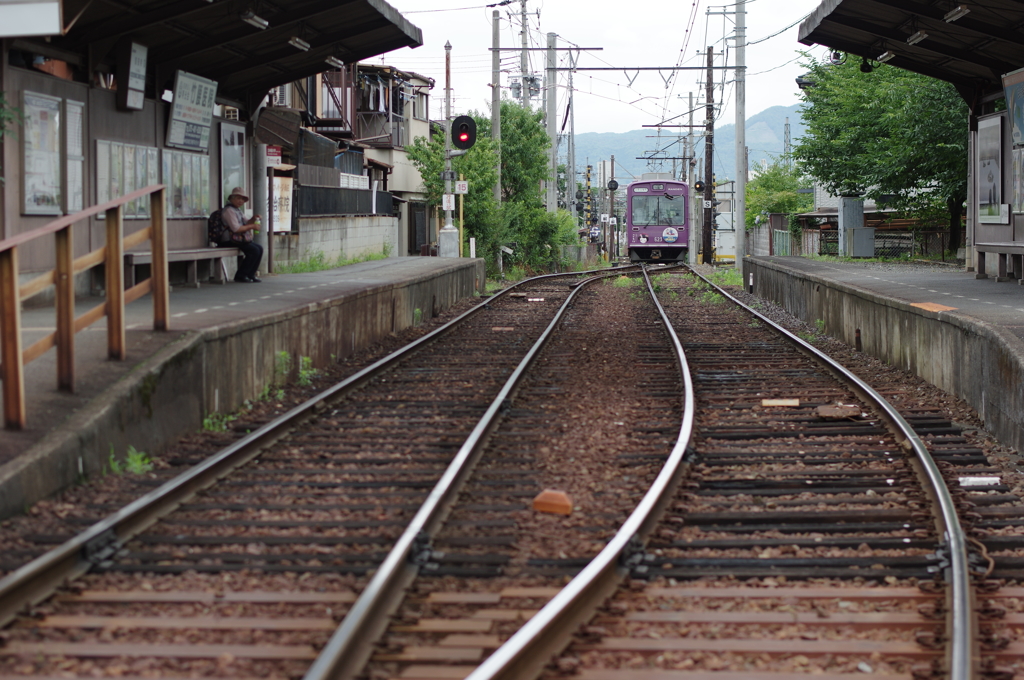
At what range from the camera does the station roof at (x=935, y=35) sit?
14.7 meters

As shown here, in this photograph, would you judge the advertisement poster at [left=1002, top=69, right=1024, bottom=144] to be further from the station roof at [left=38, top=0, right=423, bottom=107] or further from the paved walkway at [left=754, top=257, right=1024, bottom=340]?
the station roof at [left=38, top=0, right=423, bottom=107]

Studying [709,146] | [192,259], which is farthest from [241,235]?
[709,146]

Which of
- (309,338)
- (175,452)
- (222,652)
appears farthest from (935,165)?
(222,652)

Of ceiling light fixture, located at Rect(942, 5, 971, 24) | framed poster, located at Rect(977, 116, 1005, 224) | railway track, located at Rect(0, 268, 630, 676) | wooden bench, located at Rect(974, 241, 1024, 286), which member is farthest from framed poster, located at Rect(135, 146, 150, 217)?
framed poster, located at Rect(977, 116, 1005, 224)

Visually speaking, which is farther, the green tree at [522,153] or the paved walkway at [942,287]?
the green tree at [522,153]

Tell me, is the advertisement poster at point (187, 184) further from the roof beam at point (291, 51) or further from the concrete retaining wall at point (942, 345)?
the concrete retaining wall at point (942, 345)

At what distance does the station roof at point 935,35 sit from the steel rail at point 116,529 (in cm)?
1012

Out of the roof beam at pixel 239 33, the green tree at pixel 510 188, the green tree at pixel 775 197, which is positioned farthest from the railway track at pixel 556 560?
the green tree at pixel 775 197

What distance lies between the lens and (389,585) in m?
4.83

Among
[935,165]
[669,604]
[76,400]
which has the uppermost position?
[935,165]

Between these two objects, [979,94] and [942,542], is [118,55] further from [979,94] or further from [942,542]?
[979,94]

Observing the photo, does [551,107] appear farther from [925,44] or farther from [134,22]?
[134,22]

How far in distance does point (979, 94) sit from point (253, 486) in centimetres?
1605

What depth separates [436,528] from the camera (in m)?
5.92
